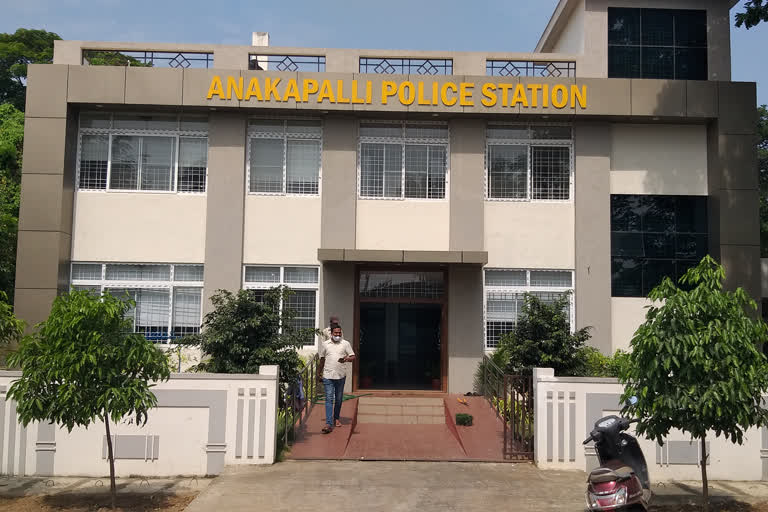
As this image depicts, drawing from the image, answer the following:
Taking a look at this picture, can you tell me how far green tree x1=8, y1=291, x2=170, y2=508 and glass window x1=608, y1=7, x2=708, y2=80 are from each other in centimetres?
1176

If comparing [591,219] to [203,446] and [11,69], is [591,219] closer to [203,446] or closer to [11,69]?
[203,446]

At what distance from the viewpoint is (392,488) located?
7879 mm

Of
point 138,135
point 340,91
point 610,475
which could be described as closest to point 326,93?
point 340,91

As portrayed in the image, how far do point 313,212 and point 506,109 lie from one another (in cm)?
461

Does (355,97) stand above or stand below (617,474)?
above

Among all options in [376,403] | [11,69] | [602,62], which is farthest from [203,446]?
[11,69]

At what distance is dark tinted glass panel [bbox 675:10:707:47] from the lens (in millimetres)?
14359

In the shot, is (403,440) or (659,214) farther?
(659,214)

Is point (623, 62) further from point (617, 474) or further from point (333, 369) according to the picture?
point (617, 474)

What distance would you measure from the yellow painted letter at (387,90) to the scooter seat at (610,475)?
9.30 meters

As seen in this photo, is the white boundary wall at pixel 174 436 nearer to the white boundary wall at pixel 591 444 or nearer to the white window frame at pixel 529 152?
the white boundary wall at pixel 591 444

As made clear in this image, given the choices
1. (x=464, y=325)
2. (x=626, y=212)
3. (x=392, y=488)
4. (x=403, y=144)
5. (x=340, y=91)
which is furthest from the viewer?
(x=403, y=144)

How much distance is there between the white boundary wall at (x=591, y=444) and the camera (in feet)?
28.6

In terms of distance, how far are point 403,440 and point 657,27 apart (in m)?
10.6
